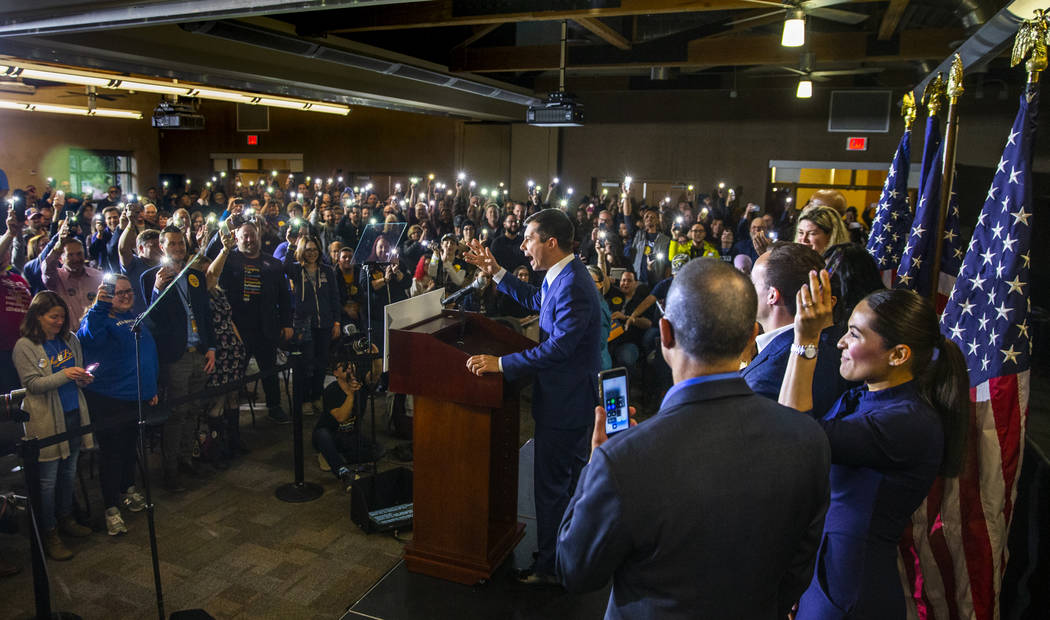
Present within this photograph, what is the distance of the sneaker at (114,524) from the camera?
12.0ft

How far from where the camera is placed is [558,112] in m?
7.18

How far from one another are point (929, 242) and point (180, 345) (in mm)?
4202

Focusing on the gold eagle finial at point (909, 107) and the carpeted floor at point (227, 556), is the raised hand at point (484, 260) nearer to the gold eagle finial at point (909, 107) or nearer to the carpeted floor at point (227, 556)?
the carpeted floor at point (227, 556)

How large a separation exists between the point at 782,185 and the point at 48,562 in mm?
12232

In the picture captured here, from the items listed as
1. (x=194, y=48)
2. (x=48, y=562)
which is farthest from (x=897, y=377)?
(x=194, y=48)

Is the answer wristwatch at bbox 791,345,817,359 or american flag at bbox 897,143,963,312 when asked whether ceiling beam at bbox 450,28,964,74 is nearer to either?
american flag at bbox 897,143,963,312

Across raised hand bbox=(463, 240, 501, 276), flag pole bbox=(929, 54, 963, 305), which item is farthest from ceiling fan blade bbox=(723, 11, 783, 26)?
raised hand bbox=(463, 240, 501, 276)

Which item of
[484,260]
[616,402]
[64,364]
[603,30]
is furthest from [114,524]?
[603,30]

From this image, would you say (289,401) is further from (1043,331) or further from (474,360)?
(1043,331)

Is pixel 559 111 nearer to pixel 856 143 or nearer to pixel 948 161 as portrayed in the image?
pixel 948 161

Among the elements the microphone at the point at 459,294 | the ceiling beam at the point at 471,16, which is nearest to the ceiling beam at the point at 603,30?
the ceiling beam at the point at 471,16

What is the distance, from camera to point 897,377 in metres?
1.73

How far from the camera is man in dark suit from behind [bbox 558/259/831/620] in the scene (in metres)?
1.16

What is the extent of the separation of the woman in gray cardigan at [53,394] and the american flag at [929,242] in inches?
159
